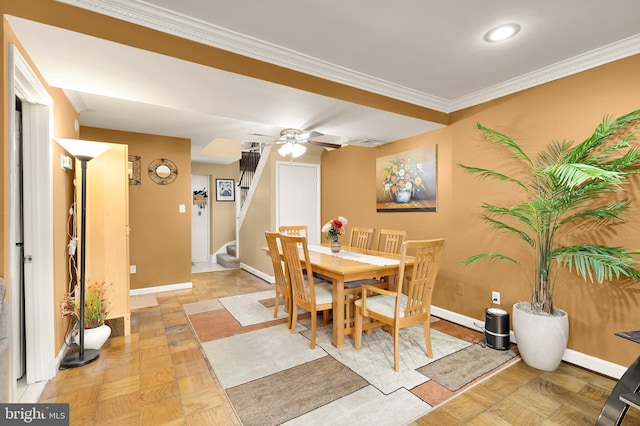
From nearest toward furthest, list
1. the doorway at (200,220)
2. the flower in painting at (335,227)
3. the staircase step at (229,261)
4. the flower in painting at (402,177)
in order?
the flower in painting at (335,227) → the flower in painting at (402,177) → the staircase step at (229,261) → the doorway at (200,220)

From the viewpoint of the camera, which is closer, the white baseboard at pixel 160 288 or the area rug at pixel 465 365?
the area rug at pixel 465 365

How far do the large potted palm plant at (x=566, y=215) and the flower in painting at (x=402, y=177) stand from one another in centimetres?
118

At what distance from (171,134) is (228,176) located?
278 cm

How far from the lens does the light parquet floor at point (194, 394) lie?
1767 mm

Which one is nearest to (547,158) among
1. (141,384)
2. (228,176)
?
(141,384)

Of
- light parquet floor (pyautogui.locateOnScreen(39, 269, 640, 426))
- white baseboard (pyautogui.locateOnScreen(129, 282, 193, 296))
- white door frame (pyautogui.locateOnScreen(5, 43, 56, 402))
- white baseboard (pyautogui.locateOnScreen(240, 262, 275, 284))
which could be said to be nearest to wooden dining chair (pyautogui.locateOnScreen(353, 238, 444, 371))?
light parquet floor (pyautogui.locateOnScreen(39, 269, 640, 426))

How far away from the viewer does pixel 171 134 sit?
14.4ft

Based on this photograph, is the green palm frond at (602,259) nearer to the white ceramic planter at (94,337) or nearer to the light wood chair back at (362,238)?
the light wood chair back at (362,238)

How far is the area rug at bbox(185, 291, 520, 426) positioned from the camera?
1.81 m

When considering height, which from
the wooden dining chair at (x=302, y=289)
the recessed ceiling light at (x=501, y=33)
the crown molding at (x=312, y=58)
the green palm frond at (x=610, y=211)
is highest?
the recessed ceiling light at (x=501, y=33)

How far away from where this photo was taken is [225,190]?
23.4 feet

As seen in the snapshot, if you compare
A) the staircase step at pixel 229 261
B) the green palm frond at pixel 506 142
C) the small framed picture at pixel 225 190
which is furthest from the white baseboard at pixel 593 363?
the small framed picture at pixel 225 190

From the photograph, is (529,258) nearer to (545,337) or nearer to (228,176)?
(545,337)

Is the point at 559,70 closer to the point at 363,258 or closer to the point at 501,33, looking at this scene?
the point at 501,33
